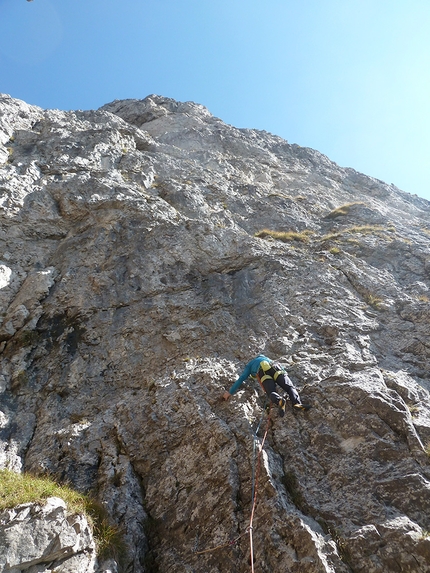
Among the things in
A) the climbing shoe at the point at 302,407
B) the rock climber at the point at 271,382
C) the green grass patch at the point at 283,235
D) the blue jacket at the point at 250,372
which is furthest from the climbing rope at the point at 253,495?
the green grass patch at the point at 283,235

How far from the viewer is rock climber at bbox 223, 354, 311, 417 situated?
24.5 feet

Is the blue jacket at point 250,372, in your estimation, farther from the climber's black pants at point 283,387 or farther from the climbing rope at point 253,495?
the climbing rope at point 253,495

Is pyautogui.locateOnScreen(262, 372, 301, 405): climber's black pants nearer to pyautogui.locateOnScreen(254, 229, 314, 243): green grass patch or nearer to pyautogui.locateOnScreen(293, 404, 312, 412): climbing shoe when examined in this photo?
pyautogui.locateOnScreen(293, 404, 312, 412): climbing shoe

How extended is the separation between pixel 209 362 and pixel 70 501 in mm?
4122

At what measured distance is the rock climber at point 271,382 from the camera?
747 centimetres

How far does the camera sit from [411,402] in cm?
770

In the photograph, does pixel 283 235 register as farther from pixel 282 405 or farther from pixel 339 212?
pixel 282 405

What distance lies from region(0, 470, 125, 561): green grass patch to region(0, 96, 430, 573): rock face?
0.89ft

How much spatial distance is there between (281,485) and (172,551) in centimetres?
199

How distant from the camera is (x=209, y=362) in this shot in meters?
9.12

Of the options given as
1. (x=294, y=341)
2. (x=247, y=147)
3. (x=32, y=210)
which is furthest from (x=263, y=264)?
(x=247, y=147)

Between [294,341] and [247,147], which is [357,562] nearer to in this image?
[294,341]

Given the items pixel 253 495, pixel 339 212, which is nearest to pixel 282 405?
pixel 253 495

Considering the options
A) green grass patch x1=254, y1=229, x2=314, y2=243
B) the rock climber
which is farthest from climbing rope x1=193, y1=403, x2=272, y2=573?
green grass patch x1=254, y1=229, x2=314, y2=243
